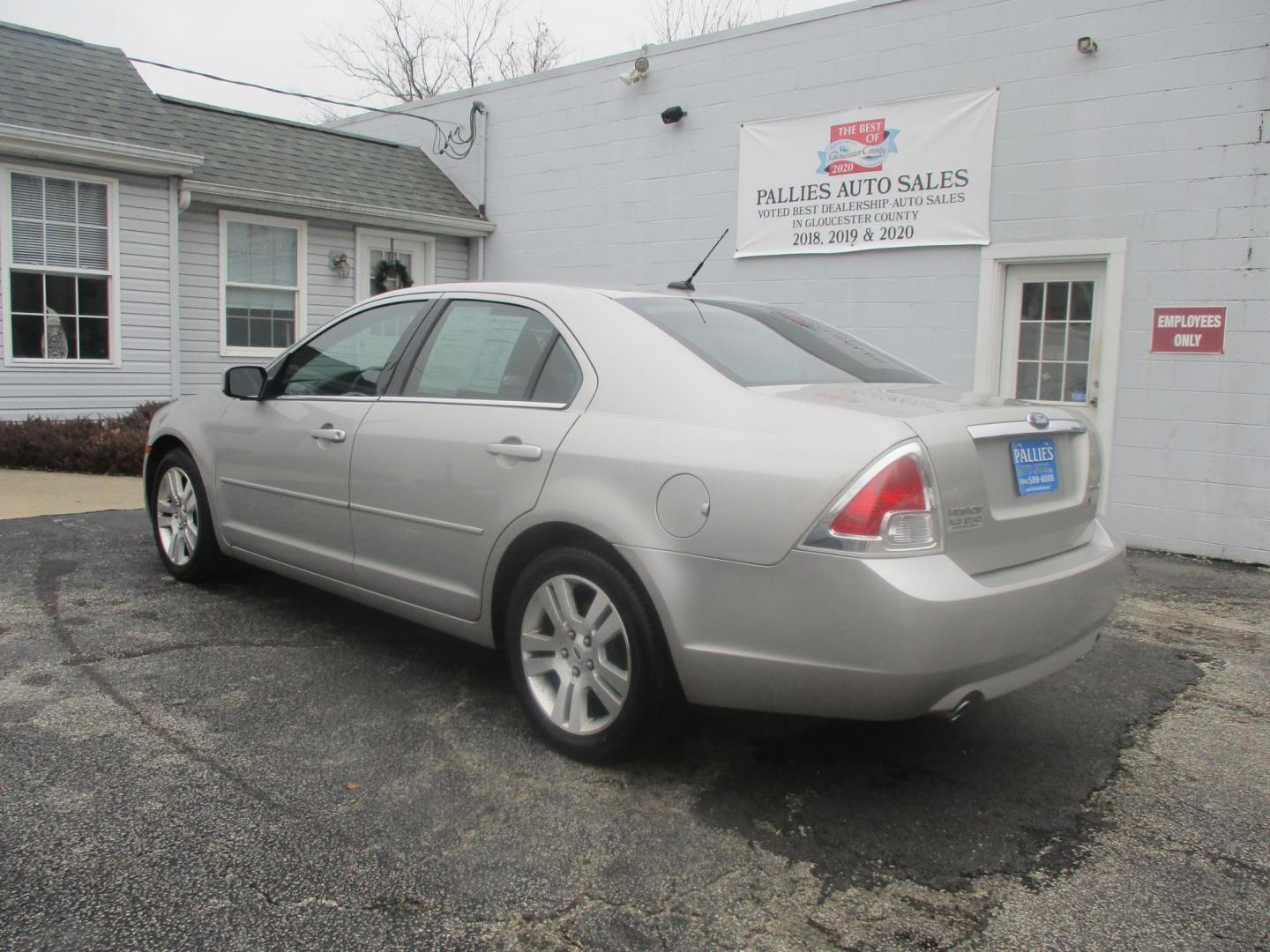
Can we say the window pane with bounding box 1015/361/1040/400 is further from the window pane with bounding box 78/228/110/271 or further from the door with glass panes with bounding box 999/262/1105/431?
the window pane with bounding box 78/228/110/271

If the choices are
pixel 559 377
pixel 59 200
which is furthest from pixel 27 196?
pixel 559 377

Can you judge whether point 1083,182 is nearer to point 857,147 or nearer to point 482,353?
point 857,147

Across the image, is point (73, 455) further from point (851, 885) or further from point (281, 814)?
point (851, 885)

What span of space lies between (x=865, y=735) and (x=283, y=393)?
9.46 feet

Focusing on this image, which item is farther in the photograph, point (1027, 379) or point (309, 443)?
point (1027, 379)

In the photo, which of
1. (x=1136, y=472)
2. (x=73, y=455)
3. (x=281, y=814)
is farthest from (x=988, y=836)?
(x=73, y=455)

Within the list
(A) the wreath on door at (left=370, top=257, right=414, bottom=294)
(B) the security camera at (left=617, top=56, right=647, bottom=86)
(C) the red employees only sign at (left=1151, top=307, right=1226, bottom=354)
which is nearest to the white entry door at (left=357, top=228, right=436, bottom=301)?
(A) the wreath on door at (left=370, top=257, right=414, bottom=294)

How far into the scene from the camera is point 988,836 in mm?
2893

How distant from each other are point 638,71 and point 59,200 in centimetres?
575

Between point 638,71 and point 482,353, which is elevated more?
point 638,71

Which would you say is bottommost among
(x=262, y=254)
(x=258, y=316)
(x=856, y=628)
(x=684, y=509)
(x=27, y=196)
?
(x=856, y=628)

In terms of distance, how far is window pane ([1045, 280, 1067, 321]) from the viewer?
26.7 ft

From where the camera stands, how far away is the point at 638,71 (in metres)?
10.7

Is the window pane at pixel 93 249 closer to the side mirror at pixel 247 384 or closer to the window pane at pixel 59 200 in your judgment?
the window pane at pixel 59 200
